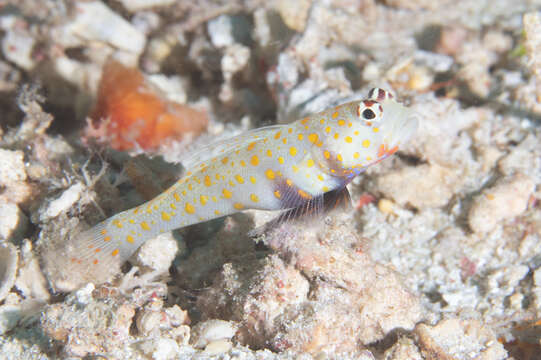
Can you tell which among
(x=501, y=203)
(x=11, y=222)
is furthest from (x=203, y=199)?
(x=501, y=203)

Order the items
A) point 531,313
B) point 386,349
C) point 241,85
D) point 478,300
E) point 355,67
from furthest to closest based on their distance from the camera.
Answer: point 241,85
point 355,67
point 478,300
point 531,313
point 386,349

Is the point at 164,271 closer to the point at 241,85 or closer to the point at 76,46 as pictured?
the point at 241,85

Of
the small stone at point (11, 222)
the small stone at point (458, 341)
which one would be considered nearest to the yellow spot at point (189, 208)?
the small stone at point (11, 222)

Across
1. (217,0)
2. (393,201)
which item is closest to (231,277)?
(393,201)

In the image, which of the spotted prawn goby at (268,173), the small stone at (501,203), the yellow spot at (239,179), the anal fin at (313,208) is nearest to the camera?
the spotted prawn goby at (268,173)

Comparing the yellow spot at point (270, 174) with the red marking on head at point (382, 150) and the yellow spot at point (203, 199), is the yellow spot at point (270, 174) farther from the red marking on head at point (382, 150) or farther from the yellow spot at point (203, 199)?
the red marking on head at point (382, 150)

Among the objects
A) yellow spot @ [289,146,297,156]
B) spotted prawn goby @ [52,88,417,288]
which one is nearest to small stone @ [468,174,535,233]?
spotted prawn goby @ [52,88,417,288]
